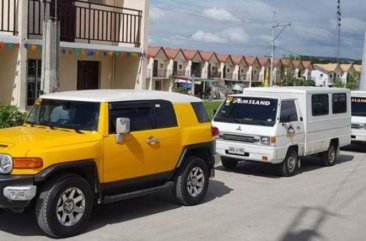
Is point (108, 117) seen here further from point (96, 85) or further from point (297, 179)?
point (96, 85)

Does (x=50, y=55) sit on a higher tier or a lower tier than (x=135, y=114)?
higher

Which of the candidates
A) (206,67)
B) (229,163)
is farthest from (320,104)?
(206,67)

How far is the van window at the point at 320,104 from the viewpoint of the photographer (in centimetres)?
1382

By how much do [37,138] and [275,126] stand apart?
6530mm

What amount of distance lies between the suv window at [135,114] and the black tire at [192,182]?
108 cm

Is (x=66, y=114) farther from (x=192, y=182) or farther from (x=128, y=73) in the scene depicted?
(x=128, y=73)

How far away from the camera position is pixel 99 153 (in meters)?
7.36

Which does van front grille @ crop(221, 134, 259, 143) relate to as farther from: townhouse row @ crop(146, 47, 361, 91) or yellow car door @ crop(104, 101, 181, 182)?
townhouse row @ crop(146, 47, 361, 91)

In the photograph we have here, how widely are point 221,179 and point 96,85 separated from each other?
811 centimetres

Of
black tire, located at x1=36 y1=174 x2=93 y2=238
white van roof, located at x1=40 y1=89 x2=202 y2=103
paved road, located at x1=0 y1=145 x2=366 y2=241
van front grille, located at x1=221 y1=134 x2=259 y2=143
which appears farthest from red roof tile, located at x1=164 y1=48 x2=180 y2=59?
black tire, located at x1=36 y1=174 x2=93 y2=238

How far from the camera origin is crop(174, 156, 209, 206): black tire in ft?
29.2

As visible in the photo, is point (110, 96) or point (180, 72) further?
point (180, 72)

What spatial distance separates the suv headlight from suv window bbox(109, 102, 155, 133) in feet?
4.82

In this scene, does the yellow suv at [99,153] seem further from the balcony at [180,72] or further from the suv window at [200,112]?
the balcony at [180,72]
